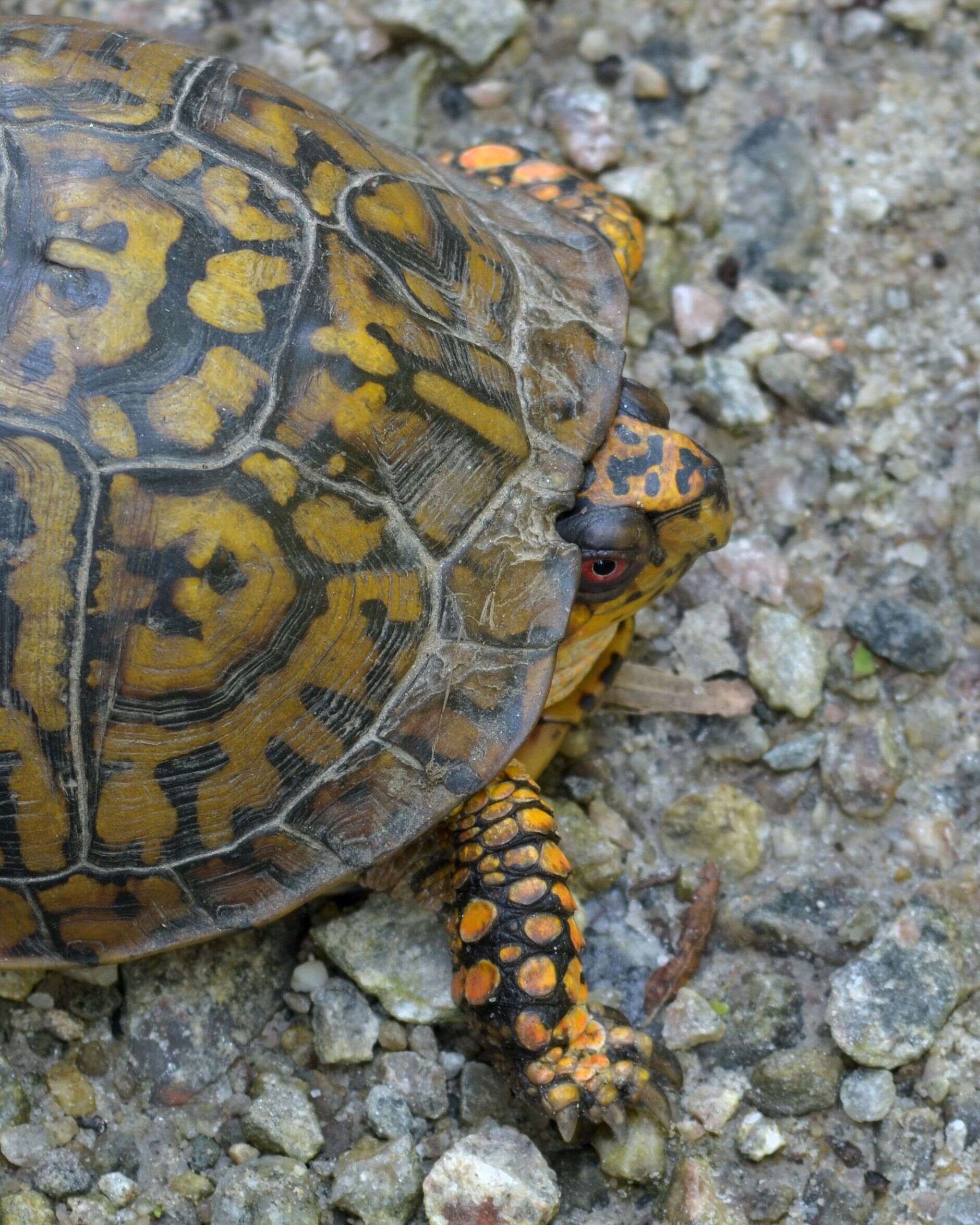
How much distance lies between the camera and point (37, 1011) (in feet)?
9.62

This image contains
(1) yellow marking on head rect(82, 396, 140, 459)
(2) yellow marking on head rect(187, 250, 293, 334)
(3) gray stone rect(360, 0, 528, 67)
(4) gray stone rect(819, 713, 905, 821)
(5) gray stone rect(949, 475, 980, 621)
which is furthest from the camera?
(3) gray stone rect(360, 0, 528, 67)

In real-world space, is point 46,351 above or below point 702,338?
above

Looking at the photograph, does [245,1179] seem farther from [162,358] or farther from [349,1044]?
[162,358]

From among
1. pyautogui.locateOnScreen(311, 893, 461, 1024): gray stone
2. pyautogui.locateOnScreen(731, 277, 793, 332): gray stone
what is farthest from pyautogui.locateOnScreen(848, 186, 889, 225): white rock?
pyautogui.locateOnScreen(311, 893, 461, 1024): gray stone

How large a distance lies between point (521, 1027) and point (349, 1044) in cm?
43

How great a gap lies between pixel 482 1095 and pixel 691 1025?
0.50 meters

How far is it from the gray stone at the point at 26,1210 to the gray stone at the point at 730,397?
2595mm

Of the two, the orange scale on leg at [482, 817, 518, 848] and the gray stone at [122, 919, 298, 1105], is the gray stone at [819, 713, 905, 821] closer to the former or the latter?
the orange scale on leg at [482, 817, 518, 848]

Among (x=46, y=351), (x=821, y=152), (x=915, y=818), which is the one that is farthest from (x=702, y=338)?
(x=46, y=351)

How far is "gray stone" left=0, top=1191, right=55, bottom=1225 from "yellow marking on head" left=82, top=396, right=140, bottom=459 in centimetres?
158

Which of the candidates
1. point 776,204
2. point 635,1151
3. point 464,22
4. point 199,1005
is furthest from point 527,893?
point 464,22

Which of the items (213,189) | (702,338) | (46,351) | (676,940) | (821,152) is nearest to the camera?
(46,351)

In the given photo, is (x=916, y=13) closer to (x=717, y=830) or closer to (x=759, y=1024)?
(x=717, y=830)

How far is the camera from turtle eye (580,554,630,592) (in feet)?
9.28
